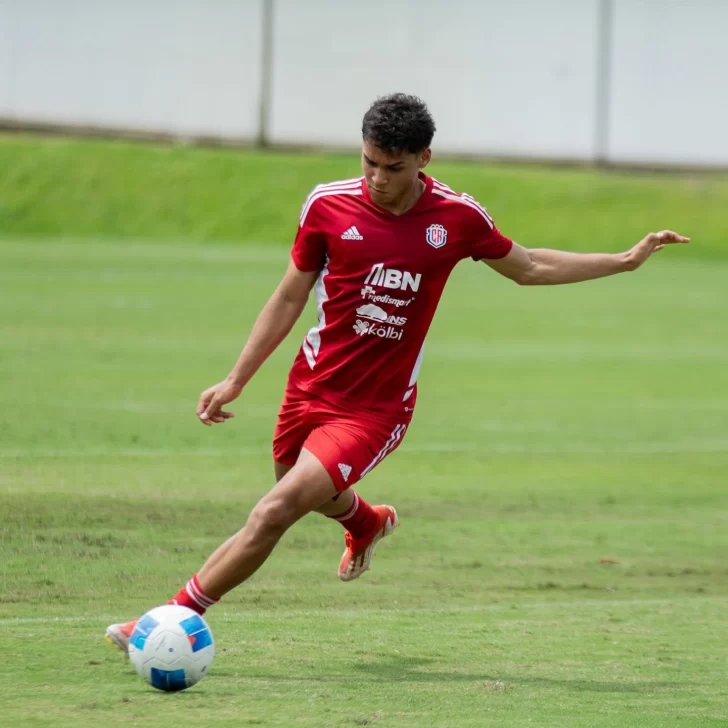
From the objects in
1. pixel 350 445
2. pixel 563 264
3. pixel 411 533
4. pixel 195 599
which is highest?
pixel 563 264

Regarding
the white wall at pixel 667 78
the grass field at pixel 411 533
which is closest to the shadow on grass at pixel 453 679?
the grass field at pixel 411 533

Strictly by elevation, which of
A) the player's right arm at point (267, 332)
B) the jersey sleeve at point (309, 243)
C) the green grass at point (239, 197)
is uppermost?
the jersey sleeve at point (309, 243)

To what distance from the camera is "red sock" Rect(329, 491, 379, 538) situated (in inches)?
293

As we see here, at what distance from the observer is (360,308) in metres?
6.43

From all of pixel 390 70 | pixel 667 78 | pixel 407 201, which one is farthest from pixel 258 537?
pixel 667 78

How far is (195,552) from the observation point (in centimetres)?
855

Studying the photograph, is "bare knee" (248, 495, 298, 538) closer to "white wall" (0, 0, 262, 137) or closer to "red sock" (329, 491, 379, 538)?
"red sock" (329, 491, 379, 538)

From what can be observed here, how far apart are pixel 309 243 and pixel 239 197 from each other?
26.6m

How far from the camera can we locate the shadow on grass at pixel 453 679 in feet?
20.3

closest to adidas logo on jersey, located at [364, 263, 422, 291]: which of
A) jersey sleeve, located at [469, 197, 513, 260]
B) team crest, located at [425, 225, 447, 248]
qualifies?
team crest, located at [425, 225, 447, 248]

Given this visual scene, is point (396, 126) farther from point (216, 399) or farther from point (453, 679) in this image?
point (453, 679)

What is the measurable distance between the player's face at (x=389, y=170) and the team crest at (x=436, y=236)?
0.22 m

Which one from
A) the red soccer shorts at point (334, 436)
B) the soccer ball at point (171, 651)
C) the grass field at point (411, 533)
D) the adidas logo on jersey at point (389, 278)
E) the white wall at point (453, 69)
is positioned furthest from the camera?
the white wall at point (453, 69)

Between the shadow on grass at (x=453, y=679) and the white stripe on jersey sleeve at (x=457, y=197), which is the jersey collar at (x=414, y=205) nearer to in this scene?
the white stripe on jersey sleeve at (x=457, y=197)
